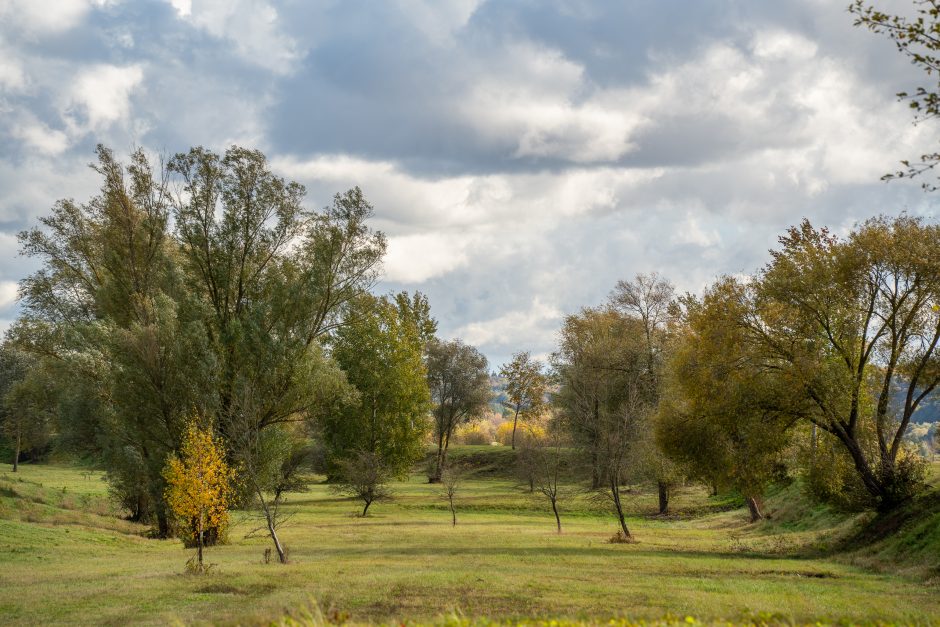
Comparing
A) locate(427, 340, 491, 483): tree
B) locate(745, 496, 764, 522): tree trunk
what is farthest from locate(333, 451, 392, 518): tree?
locate(427, 340, 491, 483): tree

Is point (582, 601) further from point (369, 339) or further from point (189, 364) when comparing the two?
point (369, 339)

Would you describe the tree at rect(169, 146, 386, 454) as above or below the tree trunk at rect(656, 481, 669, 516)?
above

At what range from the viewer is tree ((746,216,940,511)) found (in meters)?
Answer: 28.5

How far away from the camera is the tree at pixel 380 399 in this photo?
59219 millimetres

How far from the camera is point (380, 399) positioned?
197 ft

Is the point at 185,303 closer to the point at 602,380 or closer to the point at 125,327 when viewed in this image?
the point at 125,327

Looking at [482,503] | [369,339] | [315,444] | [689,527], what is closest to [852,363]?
[689,527]

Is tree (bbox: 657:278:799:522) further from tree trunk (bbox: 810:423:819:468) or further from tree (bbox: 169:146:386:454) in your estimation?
tree (bbox: 169:146:386:454)

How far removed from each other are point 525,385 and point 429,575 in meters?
63.5

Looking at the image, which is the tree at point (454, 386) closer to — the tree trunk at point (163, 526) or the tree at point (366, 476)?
the tree at point (366, 476)

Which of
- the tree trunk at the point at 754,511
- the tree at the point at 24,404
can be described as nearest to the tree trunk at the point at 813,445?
the tree trunk at the point at 754,511

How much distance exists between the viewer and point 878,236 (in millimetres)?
28859

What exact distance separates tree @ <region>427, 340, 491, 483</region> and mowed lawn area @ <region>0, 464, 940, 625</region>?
42.4m

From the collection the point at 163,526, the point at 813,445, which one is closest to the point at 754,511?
the point at 813,445
